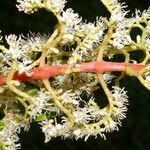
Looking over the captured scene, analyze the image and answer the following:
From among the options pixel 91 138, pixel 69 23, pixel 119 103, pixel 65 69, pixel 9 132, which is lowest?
pixel 91 138

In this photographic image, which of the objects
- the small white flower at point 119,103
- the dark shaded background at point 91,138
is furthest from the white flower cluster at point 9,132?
the dark shaded background at point 91,138

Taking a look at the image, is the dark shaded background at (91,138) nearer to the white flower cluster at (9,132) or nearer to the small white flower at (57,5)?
the white flower cluster at (9,132)

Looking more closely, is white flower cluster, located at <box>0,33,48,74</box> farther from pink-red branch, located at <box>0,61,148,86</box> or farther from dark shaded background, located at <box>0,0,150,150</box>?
dark shaded background, located at <box>0,0,150,150</box>

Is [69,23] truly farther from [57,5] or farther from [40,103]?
[40,103]

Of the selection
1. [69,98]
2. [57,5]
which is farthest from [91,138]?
[57,5]

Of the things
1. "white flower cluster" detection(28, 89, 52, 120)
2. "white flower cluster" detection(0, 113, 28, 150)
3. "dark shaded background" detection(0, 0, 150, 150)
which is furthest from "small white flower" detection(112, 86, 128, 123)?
"dark shaded background" detection(0, 0, 150, 150)

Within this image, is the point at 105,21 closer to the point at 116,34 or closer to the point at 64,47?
the point at 116,34

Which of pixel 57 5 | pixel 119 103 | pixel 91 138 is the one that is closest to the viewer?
pixel 57 5

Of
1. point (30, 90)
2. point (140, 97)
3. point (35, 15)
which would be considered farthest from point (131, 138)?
point (30, 90)
